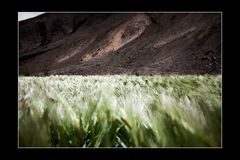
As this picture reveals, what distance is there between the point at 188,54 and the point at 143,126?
1.33 metres

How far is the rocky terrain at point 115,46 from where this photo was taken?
2.57 metres

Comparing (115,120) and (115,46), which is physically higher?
(115,46)

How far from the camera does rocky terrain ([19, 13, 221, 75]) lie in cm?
257

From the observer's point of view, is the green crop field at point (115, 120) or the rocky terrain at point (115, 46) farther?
the rocky terrain at point (115, 46)

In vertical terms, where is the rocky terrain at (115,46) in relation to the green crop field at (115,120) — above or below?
above

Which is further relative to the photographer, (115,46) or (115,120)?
(115,46)

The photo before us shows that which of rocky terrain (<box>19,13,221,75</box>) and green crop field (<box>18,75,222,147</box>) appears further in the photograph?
rocky terrain (<box>19,13,221,75</box>)

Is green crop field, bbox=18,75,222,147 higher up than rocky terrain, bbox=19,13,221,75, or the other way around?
rocky terrain, bbox=19,13,221,75

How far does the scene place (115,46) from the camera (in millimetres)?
3184
